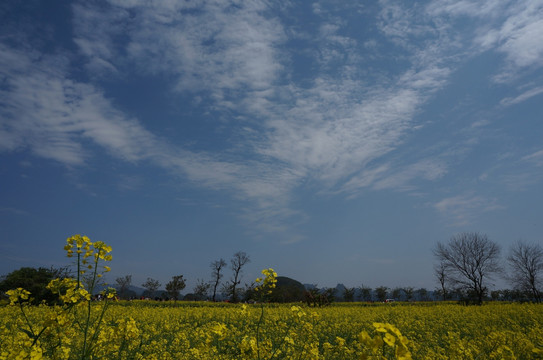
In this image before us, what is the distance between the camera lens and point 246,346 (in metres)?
3.49

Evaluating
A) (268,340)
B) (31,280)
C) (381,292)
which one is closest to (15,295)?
(268,340)

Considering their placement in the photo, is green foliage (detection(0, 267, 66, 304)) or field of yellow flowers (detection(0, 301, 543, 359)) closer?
field of yellow flowers (detection(0, 301, 543, 359))

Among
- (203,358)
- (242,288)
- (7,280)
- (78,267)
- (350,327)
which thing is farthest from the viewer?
(242,288)

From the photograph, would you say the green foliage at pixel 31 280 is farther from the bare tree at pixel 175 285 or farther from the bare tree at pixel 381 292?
the bare tree at pixel 381 292

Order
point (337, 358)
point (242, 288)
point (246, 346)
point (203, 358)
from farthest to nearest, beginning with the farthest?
point (242, 288)
point (337, 358)
point (203, 358)
point (246, 346)

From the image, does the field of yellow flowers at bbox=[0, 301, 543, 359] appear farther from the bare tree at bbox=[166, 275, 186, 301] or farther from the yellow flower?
the bare tree at bbox=[166, 275, 186, 301]

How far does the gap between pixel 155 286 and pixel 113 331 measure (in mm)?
50031

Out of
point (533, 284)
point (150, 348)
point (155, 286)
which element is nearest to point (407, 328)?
point (150, 348)

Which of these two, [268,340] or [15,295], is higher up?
[15,295]

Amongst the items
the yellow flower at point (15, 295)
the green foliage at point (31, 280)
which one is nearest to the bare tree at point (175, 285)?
the green foliage at point (31, 280)

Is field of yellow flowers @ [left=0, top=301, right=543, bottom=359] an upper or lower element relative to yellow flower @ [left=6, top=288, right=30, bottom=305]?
lower

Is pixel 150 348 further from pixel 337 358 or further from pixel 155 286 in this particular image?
pixel 155 286

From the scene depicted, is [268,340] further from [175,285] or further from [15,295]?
[175,285]

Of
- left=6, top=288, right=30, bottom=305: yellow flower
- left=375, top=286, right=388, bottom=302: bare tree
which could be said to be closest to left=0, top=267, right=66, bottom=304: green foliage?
left=6, top=288, right=30, bottom=305: yellow flower
